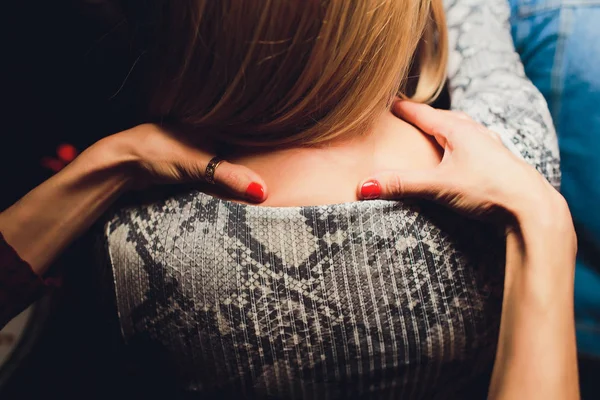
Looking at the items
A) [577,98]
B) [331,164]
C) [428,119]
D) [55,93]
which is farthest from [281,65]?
[55,93]

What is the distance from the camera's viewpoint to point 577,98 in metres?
0.82

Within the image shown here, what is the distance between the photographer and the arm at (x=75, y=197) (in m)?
0.69

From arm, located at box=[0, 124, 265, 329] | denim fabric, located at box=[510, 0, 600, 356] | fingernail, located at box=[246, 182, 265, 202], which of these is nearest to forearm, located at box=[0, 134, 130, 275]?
arm, located at box=[0, 124, 265, 329]

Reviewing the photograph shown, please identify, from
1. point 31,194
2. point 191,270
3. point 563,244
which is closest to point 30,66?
point 31,194

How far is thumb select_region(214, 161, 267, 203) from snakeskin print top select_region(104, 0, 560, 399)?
2 centimetres

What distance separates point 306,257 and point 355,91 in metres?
0.22

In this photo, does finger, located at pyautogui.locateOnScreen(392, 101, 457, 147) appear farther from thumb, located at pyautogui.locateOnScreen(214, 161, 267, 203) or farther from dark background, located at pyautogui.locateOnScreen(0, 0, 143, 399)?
dark background, located at pyautogui.locateOnScreen(0, 0, 143, 399)

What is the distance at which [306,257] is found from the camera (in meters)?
0.60

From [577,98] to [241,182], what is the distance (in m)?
0.60

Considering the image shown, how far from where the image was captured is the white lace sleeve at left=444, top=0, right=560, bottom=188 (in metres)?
0.73

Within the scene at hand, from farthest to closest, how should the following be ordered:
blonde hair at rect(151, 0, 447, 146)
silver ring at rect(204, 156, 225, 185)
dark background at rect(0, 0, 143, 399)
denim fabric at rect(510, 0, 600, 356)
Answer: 1. dark background at rect(0, 0, 143, 399)
2. denim fabric at rect(510, 0, 600, 356)
3. silver ring at rect(204, 156, 225, 185)
4. blonde hair at rect(151, 0, 447, 146)

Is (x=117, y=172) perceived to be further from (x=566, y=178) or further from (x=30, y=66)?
(x=566, y=178)

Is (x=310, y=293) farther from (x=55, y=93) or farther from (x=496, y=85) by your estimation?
(x=55, y=93)

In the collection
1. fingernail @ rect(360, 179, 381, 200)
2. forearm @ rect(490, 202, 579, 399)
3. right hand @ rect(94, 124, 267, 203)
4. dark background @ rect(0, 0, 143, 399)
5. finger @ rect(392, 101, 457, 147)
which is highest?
dark background @ rect(0, 0, 143, 399)
